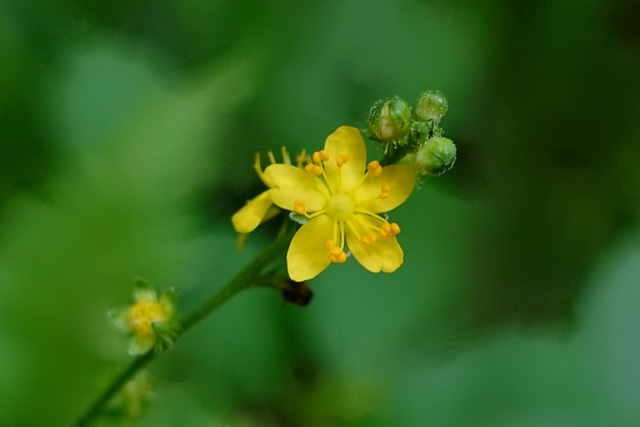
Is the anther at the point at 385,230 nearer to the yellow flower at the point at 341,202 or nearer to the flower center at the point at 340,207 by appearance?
the yellow flower at the point at 341,202

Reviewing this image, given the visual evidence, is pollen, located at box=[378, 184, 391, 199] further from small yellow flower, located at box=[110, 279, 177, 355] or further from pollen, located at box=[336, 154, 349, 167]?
small yellow flower, located at box=[110, 279, 177, 355]

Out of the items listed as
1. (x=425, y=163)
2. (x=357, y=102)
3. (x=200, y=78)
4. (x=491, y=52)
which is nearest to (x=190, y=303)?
(x=200, y=78)

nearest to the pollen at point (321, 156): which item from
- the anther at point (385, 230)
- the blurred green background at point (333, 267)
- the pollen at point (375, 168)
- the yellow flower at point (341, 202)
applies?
the yellow flower at point (341, 202)

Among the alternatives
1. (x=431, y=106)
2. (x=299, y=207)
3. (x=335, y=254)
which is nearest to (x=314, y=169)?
(x=299, y=207)

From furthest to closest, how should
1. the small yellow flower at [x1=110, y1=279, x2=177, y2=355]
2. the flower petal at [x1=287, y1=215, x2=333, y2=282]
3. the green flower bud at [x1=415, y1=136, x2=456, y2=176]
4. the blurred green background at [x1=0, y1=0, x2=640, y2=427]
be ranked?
the blurred green background at [x1=0, y1=0, x2=640, y2=427] < the small yellow flower at [x1=110, y1=279, x2=177, y2=355] < the flower petal at [x1=287, y1=215, x2=333, y2=282] < the green flower bud at [x1=415, y1=136, x2=456, y2=176]

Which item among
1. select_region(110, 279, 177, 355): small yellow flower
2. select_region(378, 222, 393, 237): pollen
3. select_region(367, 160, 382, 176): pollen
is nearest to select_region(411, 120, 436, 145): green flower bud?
select_region(367, 160, 382, 176): pollen

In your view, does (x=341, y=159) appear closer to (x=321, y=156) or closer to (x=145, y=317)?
(x=321, y=156)
